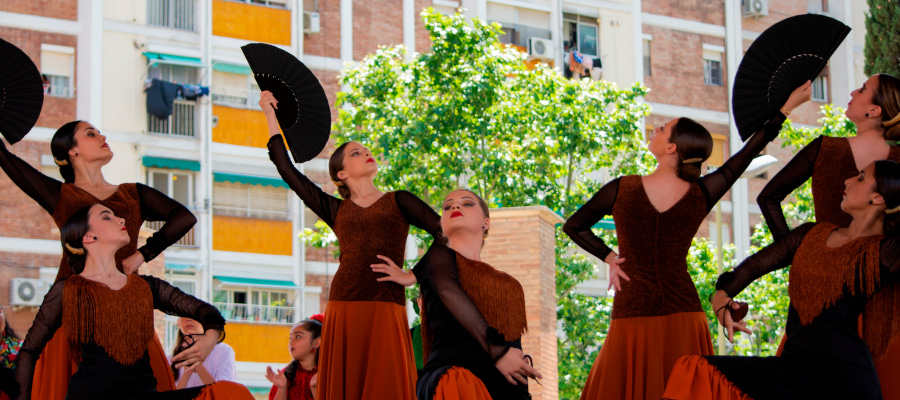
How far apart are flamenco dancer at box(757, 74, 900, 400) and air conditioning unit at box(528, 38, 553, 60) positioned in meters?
19.3

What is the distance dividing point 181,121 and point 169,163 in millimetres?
879

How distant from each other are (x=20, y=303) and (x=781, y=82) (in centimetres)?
1705

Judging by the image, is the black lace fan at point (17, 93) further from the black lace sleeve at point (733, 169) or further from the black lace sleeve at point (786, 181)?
the black lace sleeve at point (786, 181)

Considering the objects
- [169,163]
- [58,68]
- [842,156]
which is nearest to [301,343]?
[842,156]

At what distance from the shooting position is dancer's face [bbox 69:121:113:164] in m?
A: 6.51

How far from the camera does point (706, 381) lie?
16.2 ft

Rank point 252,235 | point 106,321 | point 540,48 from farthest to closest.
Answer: point 540,48 → point 252,235 → point 106,321

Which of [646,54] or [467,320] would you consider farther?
[646,54]

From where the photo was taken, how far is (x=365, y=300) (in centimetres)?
640

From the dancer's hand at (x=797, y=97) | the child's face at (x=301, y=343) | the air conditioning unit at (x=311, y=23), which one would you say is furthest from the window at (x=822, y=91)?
the dancer's hand at (x=797, y=97)

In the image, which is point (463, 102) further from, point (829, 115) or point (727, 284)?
point (727, 284)

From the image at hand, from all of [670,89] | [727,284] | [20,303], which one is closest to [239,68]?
[20,303]

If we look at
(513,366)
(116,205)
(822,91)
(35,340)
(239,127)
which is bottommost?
(513,366)

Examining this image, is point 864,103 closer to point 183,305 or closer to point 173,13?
point 183,305
